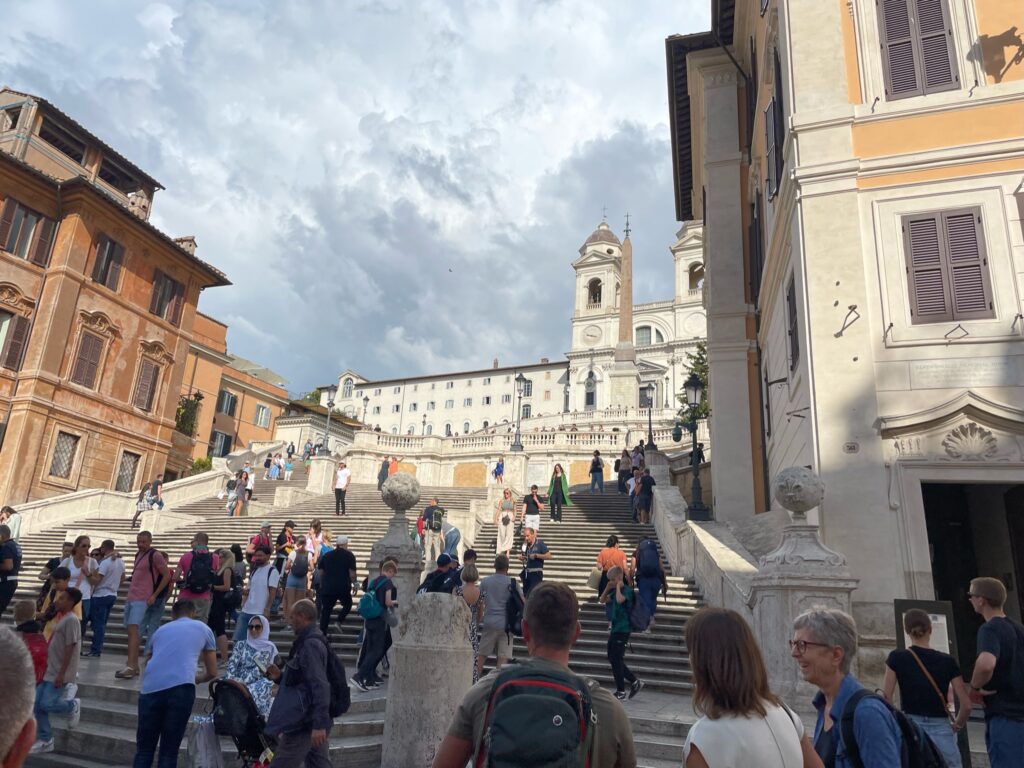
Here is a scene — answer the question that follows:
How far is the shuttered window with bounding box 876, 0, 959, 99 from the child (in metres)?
12.4

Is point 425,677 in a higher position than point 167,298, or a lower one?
lower

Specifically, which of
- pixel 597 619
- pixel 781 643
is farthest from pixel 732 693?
pixel 597 619

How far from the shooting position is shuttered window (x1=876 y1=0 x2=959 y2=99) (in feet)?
33.7

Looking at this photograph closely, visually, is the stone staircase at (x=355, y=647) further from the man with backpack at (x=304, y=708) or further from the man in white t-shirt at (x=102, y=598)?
the man with backpack at (x=304, y=708)

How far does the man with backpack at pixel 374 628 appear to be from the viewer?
27.6 feet

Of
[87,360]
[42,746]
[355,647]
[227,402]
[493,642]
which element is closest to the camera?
[42,746]

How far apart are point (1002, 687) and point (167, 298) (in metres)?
32.4

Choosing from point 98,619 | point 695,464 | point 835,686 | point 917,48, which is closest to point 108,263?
point 98,619

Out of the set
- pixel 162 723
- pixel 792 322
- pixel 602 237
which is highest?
pixel 602 237

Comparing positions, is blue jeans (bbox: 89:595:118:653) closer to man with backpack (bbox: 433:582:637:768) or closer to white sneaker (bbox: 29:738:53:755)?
white sneaker (bbox: 29:738:53:755)

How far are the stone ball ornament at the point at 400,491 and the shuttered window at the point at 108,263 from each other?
23068mm

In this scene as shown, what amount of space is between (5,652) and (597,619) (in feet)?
34.1

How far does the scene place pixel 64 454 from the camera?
2558 cm

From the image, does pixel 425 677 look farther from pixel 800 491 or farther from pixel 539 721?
pixel 800 491
